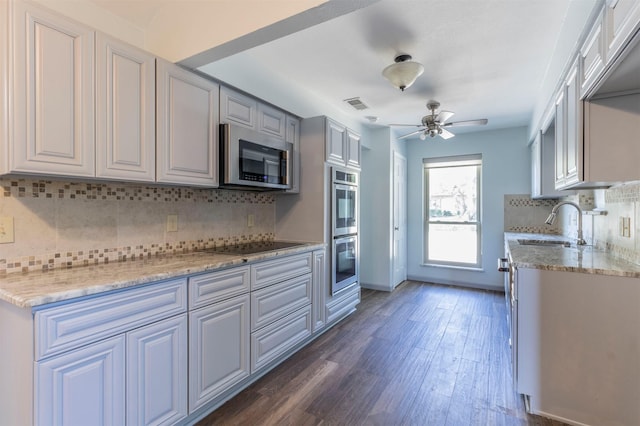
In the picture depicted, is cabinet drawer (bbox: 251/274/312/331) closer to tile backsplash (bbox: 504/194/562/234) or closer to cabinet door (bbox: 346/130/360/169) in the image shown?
cabinet door (bbox: 346/130/360/169)

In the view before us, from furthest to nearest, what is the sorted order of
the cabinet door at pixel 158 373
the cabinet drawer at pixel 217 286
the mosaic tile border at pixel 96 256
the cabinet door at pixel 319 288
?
the cabinet door at pixel 319 288 < the cabinet drawer at pixel 217 286 < the mosaic tile border at pixel 96 256 < the cabinet door at pixel 158 373

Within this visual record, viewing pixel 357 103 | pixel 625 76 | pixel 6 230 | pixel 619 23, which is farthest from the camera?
pixel 357 103

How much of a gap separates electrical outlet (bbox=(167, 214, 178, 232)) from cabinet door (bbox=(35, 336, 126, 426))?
101 cm

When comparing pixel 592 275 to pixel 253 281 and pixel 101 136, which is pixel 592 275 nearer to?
pixel 253 281

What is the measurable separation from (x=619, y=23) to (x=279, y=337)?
2.56 m

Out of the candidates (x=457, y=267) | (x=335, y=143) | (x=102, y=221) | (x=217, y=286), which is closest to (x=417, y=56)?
(x=335, y=143)

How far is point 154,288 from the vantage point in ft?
5.17

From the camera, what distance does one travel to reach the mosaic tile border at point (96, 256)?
5.33 ft

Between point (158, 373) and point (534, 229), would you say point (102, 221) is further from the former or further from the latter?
point (534, 229)

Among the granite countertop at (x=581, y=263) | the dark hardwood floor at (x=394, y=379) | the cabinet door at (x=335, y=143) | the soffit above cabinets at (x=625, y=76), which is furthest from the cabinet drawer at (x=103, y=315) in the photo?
the soffit above cabinets at (x=625, y=76)

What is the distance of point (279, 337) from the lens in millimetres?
2451

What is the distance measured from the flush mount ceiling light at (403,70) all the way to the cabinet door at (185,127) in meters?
1.36

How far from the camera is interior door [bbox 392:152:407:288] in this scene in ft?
15.9

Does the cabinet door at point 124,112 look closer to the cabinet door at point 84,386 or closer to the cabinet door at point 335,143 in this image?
the cabinet door at point 84,386
